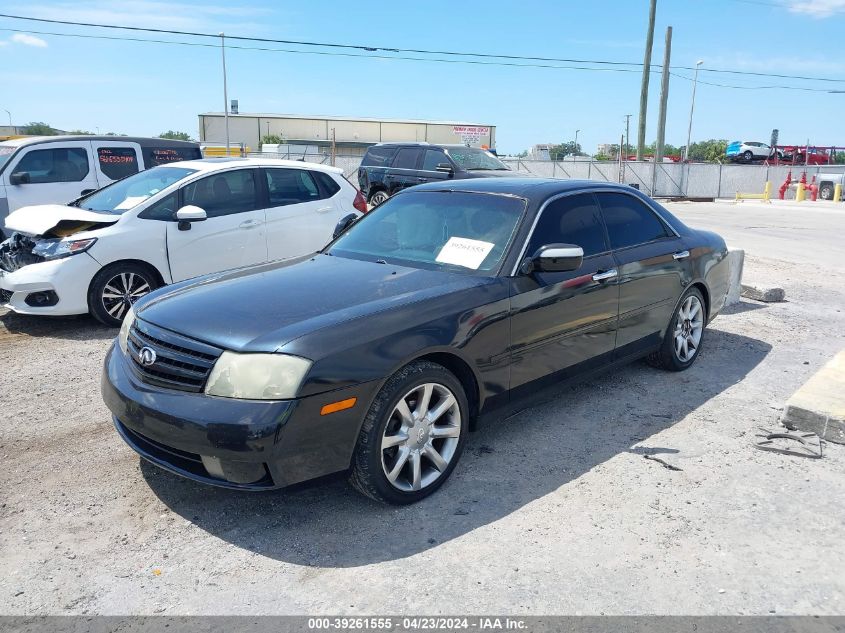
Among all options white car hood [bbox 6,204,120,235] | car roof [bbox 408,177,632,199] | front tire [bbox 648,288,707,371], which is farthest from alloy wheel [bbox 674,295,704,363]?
white car hood [bbox 6,204,120,235]

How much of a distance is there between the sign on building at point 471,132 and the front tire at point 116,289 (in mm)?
57921

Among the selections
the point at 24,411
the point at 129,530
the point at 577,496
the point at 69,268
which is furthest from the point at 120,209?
the point at 577,496

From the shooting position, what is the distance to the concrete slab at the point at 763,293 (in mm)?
8758

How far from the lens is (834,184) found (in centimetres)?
3250

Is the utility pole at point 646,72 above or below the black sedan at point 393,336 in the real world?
above

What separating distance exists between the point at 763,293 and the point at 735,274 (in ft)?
2.33

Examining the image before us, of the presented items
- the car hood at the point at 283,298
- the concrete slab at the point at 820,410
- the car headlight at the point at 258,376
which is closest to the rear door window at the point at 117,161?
the car hood at the point at 283,298

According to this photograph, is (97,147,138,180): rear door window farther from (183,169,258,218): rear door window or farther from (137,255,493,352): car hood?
(137,255,493,352): car hood

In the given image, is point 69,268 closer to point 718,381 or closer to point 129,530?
point 129,530

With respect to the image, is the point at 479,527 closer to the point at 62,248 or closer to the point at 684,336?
the point at 684,336

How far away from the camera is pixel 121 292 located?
7016 millimetres

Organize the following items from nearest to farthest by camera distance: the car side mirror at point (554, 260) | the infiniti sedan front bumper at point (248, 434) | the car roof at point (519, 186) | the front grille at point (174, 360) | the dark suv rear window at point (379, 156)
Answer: the infiniti sedan front bumper at point (248, 434), the front grille at point (174, 360), the car side mirror at point (554, 260), the car roof at point (519, 186), the dark suv rear window at point (379, 156)

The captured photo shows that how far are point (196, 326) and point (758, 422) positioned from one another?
376 cm

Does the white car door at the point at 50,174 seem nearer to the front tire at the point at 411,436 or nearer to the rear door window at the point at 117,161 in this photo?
the rear door window at the point at 117,161
